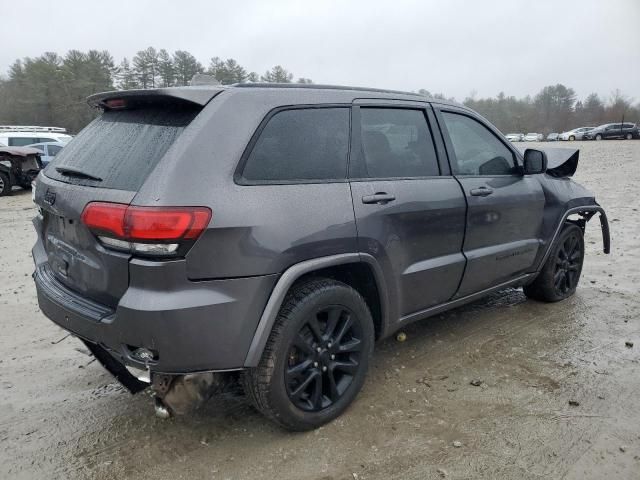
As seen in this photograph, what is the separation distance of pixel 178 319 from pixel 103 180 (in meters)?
0.80

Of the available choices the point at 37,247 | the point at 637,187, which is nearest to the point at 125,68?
the point at 637,187

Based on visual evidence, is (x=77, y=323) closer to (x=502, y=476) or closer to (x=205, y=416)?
(x=205, y=416)

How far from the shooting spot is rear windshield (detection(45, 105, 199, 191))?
240 cm

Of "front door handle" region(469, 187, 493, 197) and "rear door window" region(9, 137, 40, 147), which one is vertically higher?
"rear door window" region(9, 137, 40, 147)

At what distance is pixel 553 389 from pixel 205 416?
2.15 metres

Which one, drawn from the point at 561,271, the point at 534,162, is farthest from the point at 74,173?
the point at 561,271

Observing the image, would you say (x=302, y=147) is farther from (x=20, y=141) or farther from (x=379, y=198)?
(x=20, y=141)

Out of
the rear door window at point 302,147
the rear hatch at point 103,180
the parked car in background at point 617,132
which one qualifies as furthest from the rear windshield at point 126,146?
the parked car in background at point 617,132

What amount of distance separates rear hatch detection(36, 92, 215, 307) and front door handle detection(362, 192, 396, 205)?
1019 mm

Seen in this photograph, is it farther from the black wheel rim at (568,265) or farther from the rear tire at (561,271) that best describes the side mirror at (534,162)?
the black wheel rim at (568,265)

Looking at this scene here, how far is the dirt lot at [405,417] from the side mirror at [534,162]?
1280 millimetres

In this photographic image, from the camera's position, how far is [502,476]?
2.43 m

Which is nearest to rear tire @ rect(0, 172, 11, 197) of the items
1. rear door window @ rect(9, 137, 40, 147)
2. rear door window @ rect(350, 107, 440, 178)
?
rear door window @ rect(9, 137, 40, 147)

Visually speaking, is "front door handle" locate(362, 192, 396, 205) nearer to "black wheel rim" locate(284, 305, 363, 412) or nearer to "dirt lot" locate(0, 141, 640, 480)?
"black wheel rim" locate(284, 305, 363, 412)
